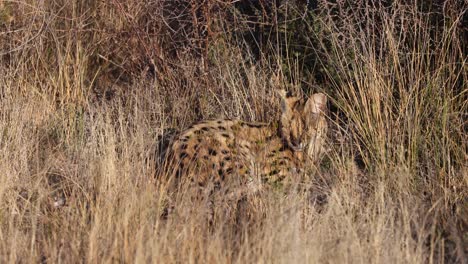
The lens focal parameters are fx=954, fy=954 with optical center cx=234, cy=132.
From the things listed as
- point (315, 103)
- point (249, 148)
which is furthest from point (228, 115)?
point (249, 148)

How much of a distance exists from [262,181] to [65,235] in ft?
4.48

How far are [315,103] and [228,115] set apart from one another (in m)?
1.15

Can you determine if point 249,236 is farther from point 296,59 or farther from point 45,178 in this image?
point 296,59

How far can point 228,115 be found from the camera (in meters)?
7.57

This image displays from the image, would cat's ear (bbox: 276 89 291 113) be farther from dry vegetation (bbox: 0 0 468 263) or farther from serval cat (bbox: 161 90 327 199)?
dry vegetation (bbox: 0 0 468 263)

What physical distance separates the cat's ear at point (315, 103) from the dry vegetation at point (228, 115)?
216 mm

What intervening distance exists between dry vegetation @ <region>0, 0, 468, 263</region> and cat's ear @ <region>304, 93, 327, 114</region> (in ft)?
0.71

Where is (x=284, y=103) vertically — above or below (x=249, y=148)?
above

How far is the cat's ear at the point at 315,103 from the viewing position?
6562mm

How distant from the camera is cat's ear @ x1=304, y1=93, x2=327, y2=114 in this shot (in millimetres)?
6562

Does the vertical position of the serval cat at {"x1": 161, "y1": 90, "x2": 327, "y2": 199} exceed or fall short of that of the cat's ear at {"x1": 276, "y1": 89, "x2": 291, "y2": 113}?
it falls short

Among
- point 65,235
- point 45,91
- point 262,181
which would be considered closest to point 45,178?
point 65,235

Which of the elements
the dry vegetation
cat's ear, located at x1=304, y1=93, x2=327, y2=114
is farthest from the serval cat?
the dry vegetation

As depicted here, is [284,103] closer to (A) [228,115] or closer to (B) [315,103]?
(B) [315,103]
